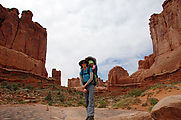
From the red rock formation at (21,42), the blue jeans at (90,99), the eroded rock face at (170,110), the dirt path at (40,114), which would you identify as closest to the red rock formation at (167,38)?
the dirt path at (40,114)

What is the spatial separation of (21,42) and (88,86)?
36709 mm

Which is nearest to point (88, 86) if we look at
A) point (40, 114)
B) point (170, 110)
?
point (170, 110)

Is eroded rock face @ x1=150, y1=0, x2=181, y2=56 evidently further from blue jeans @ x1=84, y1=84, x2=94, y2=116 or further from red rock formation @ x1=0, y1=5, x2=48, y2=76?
red rock formation @ x1=0, y1=5, x2=48, y2=76

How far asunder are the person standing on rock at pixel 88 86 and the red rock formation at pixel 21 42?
29461mm

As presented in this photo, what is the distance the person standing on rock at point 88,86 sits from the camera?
395cm

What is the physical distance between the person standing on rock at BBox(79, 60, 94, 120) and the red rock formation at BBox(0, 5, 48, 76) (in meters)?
29.5

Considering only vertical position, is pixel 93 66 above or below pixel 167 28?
below

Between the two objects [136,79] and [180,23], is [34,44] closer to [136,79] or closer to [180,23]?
[136,79]

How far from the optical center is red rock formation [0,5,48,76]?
1188 inches

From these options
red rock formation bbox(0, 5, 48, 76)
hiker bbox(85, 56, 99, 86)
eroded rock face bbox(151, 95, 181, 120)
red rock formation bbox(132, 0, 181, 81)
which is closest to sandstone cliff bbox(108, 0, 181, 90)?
red rock formation bbox(132, 0, 181, 81)

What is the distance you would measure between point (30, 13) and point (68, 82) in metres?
74.2

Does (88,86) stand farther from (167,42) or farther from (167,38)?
(167,38)

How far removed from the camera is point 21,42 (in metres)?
35.3

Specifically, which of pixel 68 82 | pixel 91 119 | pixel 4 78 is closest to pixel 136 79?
pixel 4 78
